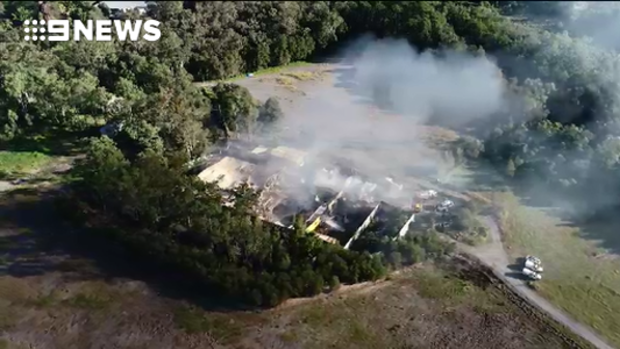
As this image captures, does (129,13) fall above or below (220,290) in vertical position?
above

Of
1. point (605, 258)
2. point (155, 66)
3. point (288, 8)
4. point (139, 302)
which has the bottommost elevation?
point (139, 302)

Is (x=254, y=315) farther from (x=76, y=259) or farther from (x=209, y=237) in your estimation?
(x=76, y=259)

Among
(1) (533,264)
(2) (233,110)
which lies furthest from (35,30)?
(1) (533,264)

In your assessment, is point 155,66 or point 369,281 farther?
point 155,66

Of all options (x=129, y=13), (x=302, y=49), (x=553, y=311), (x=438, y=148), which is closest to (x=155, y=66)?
(x=129, y=13)

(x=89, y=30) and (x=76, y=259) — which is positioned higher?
(x=89, y=30)

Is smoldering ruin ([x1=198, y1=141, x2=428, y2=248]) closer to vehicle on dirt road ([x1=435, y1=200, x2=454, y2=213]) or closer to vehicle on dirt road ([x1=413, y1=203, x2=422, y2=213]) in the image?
vehicle on dirt road ([x1=413, y1=203, x2=422, y2=213])

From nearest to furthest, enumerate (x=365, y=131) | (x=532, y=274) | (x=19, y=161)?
(x=532, y=274) < (x=19, y=161) < (x=365, y=131)

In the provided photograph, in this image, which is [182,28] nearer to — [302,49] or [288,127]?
[302,49]
